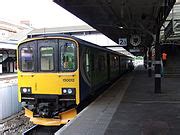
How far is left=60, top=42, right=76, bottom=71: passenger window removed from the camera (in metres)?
9.74

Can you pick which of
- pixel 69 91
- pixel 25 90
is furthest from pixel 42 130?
pixel 69 91

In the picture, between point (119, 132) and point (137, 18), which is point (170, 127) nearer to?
point (119, 132)

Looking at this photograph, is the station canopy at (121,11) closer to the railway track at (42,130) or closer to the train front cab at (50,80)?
the train front cab at (50,80)

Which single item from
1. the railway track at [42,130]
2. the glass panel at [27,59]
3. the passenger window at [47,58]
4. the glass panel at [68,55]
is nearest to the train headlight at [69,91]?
the glass panel at [68,55]

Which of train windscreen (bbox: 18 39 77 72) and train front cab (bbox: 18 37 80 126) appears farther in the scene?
train windscreen (bbox: 18 39 77 72)

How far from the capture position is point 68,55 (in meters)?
9.84

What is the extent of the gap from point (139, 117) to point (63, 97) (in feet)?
7.97

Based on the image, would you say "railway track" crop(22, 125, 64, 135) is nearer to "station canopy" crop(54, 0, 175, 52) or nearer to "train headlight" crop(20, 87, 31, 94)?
"train headlight" crop(20, 87, 31, 94)

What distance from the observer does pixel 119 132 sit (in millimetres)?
6922

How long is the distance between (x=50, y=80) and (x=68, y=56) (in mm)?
922

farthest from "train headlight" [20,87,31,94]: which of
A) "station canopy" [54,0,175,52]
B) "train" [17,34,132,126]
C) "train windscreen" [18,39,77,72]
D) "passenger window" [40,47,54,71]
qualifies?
"station canopy" [54,0,175,52]

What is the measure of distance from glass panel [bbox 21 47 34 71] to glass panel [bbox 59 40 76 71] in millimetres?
1059

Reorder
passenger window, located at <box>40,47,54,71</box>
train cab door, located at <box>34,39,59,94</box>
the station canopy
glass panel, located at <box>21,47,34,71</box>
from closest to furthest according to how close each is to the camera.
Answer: train cab door, located at <box>34,39,59,94</box> → passenger window, located at <box>40,47,54,71</box> → glass panel, located at <box>21,47,34,71</box> → the station canopy

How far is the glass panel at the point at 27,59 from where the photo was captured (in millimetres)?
10172
